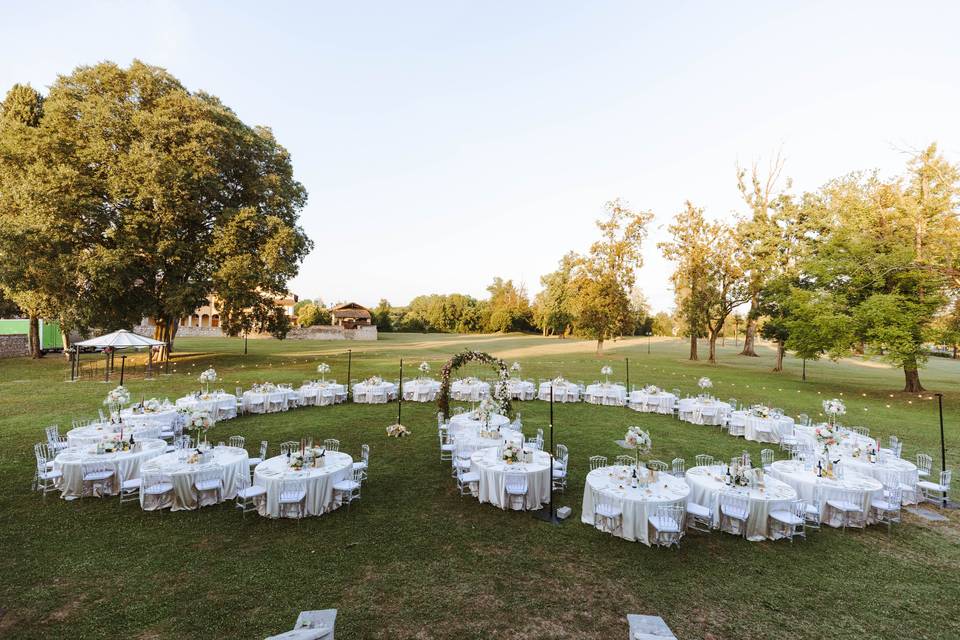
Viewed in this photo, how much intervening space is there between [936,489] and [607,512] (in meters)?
7.93

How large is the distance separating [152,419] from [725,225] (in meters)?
40.8

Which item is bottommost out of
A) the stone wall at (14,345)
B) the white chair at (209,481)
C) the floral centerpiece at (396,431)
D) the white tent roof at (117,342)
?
the floral centerpiece at (396,431)

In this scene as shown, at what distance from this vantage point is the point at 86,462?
9.90 meters

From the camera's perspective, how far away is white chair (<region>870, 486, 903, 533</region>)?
9.23m

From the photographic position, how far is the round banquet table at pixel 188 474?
9.47 meters

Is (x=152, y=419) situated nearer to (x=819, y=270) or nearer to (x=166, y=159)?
(x=166, y=159)

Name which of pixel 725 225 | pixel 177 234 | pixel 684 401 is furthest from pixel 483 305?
pixel 684 401

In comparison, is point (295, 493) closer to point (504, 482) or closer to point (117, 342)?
point (504, 482)

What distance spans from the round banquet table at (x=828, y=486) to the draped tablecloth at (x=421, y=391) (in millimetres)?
14313

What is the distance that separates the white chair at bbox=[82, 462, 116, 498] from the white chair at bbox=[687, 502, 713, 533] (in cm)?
1245

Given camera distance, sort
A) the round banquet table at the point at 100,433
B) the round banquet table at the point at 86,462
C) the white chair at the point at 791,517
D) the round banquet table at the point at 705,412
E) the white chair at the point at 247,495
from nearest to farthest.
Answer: the white chair at the point at 791,517 → the white chair at the point at 247,495 → the round banquet table at the point at 86,462 → the round banquet table at the point at 100,433 → the round banquet table at the point at 705,412

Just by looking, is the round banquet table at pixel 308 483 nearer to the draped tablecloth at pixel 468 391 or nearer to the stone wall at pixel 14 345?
the draped tablecloth at pixel 468 391

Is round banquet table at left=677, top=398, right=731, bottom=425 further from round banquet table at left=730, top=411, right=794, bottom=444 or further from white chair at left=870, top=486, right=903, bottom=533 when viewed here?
white chair at left=870, top=486, right=903, bottom=533

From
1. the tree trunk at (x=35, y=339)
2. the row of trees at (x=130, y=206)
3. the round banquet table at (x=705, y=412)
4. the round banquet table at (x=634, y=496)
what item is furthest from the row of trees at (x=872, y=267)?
the tree trunk at (x=35, y=339)
